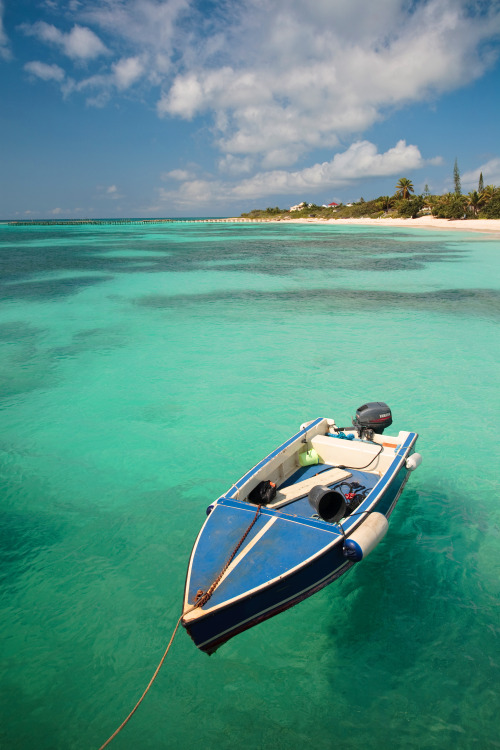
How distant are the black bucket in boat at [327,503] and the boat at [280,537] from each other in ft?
0.04

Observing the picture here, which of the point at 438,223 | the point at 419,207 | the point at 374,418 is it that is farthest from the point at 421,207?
the point at 374,418

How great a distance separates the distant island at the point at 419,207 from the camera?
68000 mm

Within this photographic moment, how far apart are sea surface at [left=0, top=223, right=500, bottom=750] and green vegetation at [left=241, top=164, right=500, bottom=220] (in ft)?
208

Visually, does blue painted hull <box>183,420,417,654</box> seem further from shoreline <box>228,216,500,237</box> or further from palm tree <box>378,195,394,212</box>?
palm tree <box>378,195,394,212</box>

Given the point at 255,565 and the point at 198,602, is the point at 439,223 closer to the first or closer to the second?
the point at 255,565

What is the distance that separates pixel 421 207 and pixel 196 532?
94.4 meters

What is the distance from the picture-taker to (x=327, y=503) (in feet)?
16.7

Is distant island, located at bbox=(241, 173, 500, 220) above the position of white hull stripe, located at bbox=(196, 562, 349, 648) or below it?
above

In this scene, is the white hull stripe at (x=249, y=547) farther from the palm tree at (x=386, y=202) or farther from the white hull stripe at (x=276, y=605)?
the palm tree at (x=386, y=202)

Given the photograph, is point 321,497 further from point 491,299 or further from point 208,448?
point 491,299

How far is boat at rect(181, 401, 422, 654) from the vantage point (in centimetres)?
372

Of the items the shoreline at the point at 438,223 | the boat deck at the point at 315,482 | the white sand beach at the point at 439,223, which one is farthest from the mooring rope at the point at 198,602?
the white sand beach at the point at 439,223

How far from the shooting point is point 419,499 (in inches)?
259

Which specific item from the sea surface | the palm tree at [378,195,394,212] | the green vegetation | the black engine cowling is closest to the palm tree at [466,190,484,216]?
the green vegetation
